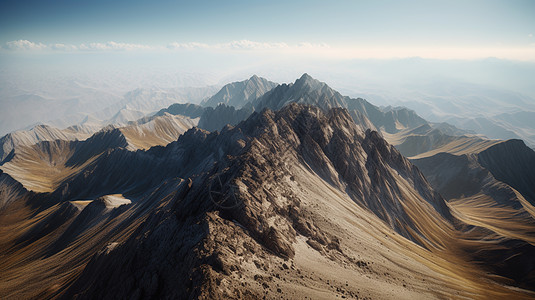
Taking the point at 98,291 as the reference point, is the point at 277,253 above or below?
above

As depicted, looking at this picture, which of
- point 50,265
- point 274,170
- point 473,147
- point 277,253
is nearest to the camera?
point 277,253

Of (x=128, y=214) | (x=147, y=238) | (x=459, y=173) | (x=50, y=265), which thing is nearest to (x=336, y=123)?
(x=147, y=238)

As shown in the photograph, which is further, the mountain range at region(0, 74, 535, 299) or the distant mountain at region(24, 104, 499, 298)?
the mountain range at region(0, 74, 535, 299)

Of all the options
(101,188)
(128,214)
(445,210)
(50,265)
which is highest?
(445,210)

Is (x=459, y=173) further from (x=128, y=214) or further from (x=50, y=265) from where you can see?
(x=50, y=265)

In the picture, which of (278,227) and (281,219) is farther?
(281,219)

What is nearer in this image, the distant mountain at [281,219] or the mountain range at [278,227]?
the distant mountain at [281,219]

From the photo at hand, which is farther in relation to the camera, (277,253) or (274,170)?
(274,170)

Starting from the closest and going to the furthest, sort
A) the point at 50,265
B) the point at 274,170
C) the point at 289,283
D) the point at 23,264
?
the point at 289,283 → the point at 274,170 → the point at 50,265 → the point at 23,264
